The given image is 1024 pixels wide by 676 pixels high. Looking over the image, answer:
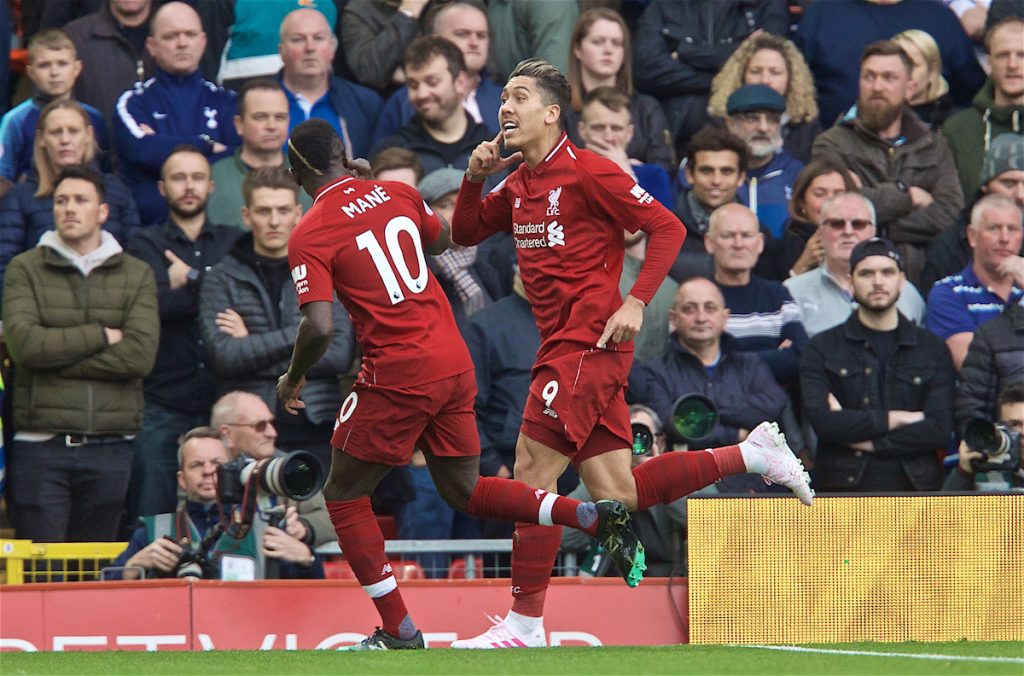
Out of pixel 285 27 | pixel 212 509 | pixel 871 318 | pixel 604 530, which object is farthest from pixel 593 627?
pixel 285 27

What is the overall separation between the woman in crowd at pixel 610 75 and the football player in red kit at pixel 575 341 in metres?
3.99

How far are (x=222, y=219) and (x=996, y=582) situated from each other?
528 cm

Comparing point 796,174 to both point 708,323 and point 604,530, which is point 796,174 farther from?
point 604,530

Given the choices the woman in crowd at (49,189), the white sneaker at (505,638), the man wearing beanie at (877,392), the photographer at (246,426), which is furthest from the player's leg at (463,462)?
the woman in crowd at (49,189)

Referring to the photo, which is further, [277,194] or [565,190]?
[277,194]

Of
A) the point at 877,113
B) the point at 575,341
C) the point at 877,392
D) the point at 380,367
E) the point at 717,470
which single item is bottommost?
the point at 717,470

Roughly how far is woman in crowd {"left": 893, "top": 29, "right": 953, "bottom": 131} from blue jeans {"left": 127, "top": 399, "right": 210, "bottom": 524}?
5.48 metres

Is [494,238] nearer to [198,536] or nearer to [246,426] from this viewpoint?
[246,426]

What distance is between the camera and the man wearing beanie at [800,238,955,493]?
914 centimetres

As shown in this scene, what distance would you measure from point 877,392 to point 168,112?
189 inches

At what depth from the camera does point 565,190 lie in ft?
23.3

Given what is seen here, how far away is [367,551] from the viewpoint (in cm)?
695

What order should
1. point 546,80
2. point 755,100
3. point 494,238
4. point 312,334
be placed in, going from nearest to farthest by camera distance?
point 312,334 → point 546,80 → point 494,238 → point 755,100

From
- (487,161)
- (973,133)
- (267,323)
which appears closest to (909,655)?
(487,161)
